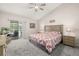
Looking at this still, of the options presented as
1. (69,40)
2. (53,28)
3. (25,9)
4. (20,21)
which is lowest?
(69,40)

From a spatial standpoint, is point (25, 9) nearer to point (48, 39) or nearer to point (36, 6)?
point (36, 6)

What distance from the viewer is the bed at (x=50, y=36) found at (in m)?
1.94

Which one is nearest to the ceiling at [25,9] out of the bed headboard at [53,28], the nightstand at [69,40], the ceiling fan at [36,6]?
the ceiling fan at [36,6]

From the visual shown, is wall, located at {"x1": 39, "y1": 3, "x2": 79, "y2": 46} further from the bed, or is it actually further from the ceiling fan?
the ceiling fan

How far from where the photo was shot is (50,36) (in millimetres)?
1966

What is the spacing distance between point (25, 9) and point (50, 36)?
69 centimetres

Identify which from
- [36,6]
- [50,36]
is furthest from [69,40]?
[36,6]

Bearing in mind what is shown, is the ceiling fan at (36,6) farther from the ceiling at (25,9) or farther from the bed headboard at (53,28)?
the bed headboard at (53,28)

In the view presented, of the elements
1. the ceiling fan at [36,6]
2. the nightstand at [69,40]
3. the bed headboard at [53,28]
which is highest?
the ceiling fan at [36,6]

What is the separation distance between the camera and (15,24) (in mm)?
1938

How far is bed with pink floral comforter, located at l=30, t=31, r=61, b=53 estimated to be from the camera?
1908 millimetres

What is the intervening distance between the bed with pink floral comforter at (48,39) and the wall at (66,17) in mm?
137

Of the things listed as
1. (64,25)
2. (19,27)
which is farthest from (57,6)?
(19,27)

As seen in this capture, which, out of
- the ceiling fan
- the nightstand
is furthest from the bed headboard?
the ceiling fan
